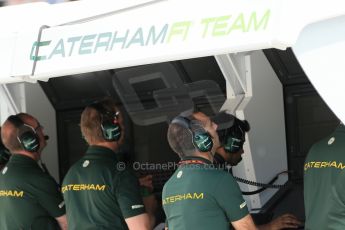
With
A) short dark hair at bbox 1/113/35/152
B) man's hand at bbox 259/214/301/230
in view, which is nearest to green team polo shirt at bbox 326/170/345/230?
man's hand at bbox 259/214/301/230

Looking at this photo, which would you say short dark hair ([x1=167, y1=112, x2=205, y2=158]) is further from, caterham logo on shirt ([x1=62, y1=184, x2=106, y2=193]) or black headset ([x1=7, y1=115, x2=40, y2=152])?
black headset ([x1=7, y1=115, x2=40, y2=152])

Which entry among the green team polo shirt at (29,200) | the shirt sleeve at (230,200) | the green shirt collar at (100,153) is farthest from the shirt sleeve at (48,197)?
the shirt sleeve at (230,200)

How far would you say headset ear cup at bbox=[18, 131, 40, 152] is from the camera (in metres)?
5.36

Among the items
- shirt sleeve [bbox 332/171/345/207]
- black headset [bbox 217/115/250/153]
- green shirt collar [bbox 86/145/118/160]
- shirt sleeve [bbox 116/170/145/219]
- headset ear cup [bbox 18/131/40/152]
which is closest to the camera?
shirt sleeve [bbox 332/171/345/207]

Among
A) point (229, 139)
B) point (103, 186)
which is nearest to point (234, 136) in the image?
point (229, 139)

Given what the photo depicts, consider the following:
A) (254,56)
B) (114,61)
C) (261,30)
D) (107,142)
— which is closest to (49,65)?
(114,61)

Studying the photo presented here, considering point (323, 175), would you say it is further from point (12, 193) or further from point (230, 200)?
point (12, 193)

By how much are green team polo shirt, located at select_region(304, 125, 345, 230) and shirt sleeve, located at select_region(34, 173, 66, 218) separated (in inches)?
67.0

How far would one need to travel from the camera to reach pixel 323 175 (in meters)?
4.23

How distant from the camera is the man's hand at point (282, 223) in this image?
4.77 m

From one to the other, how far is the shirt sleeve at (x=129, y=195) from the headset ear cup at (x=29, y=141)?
867mm

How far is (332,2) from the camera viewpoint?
342cm

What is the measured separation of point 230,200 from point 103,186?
985mm

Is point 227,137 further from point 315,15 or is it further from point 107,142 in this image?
point 315,15
